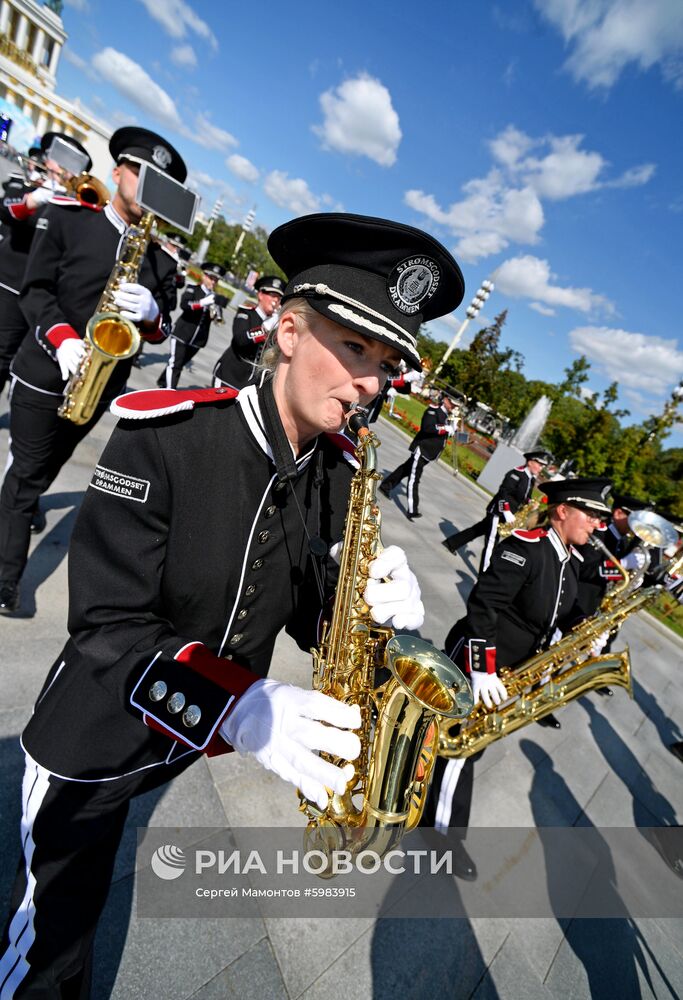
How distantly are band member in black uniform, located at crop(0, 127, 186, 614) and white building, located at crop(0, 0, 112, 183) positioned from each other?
79.5 ft

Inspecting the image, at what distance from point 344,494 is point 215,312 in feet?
30.6

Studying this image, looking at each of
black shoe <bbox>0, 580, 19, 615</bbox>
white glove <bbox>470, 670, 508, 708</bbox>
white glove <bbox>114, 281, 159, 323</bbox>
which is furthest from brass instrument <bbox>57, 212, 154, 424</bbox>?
white glove <bbox>470, 670, 508, 708</bbox>

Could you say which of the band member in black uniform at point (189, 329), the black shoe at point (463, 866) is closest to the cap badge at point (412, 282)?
the black shoe at point (463, 866)

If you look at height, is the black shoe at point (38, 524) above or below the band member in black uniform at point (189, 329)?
below

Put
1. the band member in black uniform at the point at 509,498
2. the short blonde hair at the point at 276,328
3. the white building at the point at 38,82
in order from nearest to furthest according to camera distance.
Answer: the short blonde hair at the point at 276,328, the band member in black uniform at the point at 509,498, the white building at the point at 38,82

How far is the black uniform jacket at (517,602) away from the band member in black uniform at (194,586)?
71.2 inches

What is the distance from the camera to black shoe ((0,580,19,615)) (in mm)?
3414

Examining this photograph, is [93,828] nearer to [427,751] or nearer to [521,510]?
[427,751]

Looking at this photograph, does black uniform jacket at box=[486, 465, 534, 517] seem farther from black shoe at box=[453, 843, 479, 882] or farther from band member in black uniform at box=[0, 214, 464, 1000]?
band member in black uniform at box=[0, 214, 464, 1000]

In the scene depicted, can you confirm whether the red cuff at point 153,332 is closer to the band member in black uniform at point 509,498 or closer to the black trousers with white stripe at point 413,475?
the band member in black uniform at point 509,498

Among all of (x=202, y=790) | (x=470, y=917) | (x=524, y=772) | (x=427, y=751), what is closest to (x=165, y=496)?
(x=427, y=751)

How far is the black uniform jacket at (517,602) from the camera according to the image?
11.4 ft

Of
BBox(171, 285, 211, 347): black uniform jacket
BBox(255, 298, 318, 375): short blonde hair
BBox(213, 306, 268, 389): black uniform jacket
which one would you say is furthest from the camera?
BBox(171, 285, 211, 347): black uniform jacket

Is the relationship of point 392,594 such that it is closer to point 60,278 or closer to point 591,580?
point 60,278
